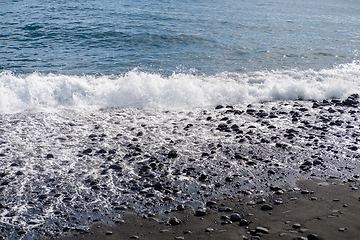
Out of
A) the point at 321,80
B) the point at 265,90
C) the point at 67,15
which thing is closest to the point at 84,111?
the point at 265,90

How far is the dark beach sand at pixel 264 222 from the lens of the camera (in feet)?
13.8

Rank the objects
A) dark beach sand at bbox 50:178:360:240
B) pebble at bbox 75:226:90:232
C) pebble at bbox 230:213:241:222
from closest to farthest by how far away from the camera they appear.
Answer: dark beach sand at bbox 50:178:360:240 → pebble at bbox 75:226:90:232 → pebble at bbox 230:213:241:222

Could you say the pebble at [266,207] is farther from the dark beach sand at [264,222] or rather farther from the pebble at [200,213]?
the pebble at [200,213]

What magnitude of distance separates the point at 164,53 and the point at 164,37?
2640 mm

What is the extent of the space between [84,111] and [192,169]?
4737 mm

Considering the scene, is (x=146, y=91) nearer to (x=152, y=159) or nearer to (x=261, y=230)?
(x=152, y=159)

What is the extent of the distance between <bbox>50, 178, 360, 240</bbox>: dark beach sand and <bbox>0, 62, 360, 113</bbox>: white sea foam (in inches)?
212

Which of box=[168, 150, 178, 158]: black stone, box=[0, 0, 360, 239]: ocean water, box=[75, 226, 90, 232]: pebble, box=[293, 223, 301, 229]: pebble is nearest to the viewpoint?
box=[293, 223, 301, 229]: pebble

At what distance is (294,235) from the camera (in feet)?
13.5

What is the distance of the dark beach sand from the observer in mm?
4211

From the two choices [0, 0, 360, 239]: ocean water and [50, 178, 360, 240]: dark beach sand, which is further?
[0, 0, 360, 239]: ocean water

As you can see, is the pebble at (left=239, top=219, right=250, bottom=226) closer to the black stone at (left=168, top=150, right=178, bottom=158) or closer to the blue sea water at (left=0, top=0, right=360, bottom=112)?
the black stone at (left=168, top=150, right=178, bottom=158)

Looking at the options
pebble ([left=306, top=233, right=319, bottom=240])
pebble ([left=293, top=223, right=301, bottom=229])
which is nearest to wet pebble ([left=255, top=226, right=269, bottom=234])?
pebble ([left=293, top=223, right=301, bottom=229])

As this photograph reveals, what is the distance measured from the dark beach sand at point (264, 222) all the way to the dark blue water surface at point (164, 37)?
351 inches
